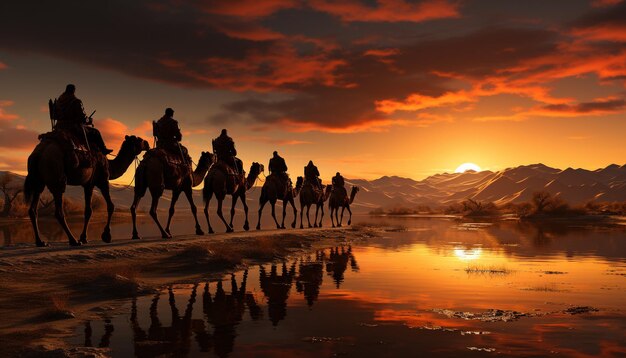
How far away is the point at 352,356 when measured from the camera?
679 cm

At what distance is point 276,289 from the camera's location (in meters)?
12.2

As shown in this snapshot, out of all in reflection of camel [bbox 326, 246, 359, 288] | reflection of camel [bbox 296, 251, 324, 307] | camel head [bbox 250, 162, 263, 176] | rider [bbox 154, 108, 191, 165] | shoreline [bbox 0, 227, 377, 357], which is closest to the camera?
shoreline [bbox 0, 227, 377, 357]

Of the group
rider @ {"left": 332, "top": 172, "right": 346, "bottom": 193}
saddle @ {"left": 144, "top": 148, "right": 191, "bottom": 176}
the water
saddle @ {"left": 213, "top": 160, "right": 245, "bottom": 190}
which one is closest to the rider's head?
saddle @ {"left": 144, "top": 148, "right": 191, "bottom": 176}

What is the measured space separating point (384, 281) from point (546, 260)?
817 centimetres

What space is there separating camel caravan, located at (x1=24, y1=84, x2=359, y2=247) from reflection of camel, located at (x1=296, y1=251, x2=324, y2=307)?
638 cm

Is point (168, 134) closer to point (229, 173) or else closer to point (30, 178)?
point (229, 173)

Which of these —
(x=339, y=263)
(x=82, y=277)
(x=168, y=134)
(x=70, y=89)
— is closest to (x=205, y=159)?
(x=168, y=134)

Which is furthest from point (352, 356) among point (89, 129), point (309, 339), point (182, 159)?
point (182, 159)

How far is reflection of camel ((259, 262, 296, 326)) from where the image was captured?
950cm

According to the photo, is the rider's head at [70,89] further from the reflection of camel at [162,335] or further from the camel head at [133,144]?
the reflection of camel at [162,335]

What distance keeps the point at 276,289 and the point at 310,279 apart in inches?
75.0

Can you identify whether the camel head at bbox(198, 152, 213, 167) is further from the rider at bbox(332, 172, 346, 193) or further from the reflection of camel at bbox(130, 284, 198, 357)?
the rider at bbox(332, 172, 346, 193)

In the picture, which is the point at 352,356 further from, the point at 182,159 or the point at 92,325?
the point at 182,159

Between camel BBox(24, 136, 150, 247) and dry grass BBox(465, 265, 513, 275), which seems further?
dry grass BBox(465, 265, 513, 275)
